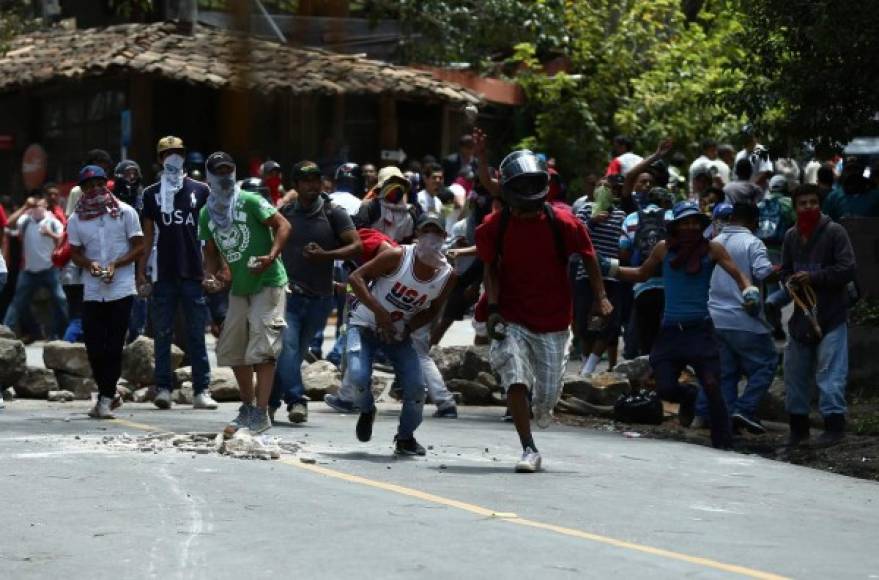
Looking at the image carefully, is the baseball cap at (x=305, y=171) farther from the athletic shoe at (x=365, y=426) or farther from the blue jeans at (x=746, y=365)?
the blue jeans at (x=746, y=365)

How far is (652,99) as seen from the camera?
90.3 ft

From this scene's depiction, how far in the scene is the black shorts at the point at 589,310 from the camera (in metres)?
16.4

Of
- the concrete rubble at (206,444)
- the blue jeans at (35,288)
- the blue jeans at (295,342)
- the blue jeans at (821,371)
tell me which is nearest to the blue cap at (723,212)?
the blue jeans at (821,371)

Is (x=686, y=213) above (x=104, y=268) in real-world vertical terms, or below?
above

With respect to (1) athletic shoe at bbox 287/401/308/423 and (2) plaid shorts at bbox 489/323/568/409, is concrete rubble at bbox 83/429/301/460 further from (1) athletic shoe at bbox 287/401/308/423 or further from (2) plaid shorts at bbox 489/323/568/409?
(2) plaid shorts at bbox 489/323/568/409

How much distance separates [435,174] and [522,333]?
379 inches

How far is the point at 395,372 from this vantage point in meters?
11.4

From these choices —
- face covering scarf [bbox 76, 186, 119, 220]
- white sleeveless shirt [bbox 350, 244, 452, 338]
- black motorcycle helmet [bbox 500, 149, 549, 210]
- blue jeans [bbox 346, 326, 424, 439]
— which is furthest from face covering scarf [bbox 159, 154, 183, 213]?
black motorcycle helmet [bbox 500, 149, 549, 210]

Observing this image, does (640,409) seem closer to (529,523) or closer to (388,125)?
(529,523)

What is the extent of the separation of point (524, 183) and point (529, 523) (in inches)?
104

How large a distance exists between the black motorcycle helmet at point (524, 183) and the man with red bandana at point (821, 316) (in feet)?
9.07

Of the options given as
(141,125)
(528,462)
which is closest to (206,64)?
(528,462)

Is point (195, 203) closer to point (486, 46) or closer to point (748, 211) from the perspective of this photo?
point (748, 211)

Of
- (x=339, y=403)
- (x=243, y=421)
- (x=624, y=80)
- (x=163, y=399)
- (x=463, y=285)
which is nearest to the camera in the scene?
(x=243, y=421)
